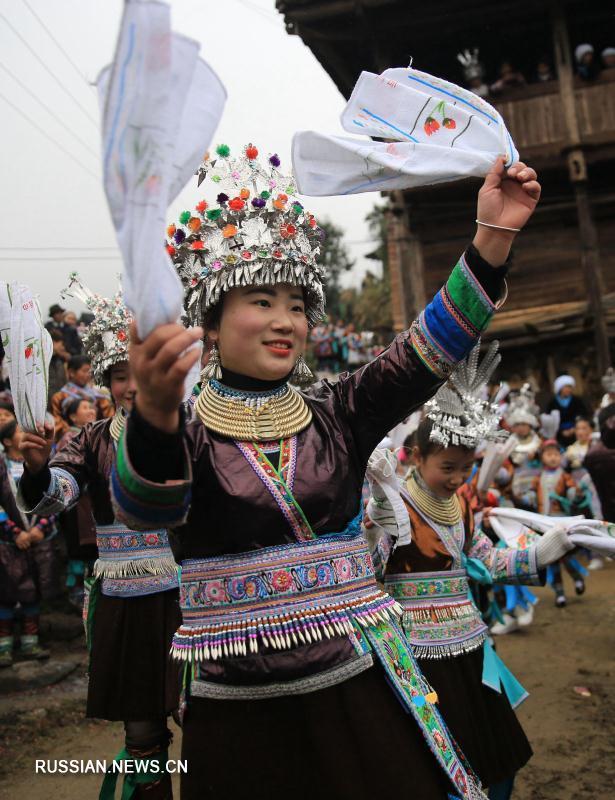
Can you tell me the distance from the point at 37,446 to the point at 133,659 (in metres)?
1.20

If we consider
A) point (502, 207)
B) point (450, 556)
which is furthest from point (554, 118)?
point (502, 207)

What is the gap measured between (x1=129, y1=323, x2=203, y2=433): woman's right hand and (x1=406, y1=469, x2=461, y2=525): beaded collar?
2.20 metres

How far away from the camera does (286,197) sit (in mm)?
2270

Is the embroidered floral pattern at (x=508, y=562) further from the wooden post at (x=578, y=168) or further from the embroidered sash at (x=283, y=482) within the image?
the wooden post at (x=578, y=168)

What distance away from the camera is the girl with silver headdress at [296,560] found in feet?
6.05

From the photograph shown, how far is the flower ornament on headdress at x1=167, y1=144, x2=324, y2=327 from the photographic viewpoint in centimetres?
214

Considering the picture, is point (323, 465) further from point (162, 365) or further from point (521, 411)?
point (521, 411)

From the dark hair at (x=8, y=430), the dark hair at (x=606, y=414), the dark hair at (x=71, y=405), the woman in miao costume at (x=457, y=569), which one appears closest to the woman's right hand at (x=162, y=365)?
the woman in miao costume at (x=457, y=569)

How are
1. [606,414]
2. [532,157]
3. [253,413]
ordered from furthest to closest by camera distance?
[532,157]
[606,414]
[253,413]

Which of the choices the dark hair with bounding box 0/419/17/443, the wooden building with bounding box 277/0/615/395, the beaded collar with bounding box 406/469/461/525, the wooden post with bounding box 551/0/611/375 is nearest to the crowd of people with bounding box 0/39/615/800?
the beaded collar with bounding box 406/469/461/525

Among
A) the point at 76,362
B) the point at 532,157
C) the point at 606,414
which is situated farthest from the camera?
the point at 532,157

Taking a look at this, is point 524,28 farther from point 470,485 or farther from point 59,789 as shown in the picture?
point 59,789

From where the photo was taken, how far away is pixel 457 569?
3.43 m

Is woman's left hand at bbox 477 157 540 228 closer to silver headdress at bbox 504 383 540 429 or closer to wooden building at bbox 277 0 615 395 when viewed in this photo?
silver headdress at bbox 504 383 540 429
